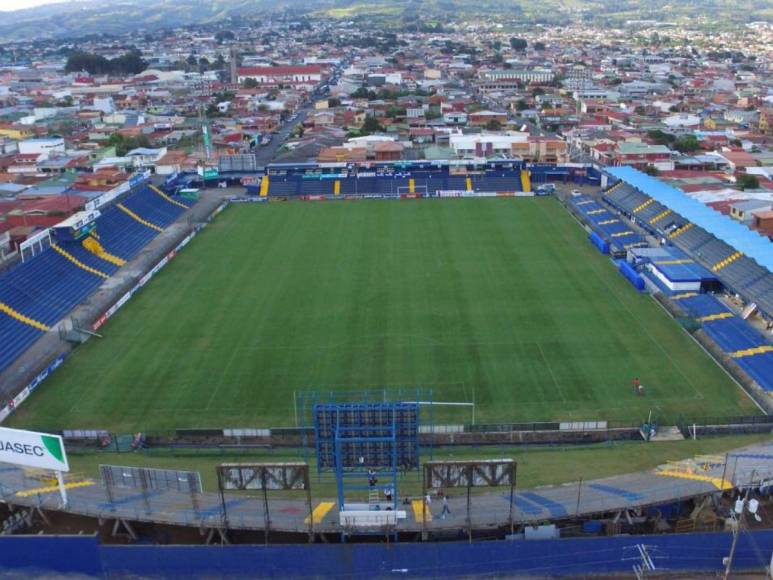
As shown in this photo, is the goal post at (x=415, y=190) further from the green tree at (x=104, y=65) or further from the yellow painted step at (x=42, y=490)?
the green tree at (x=104, y=65)

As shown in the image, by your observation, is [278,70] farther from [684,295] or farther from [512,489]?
[512,489]

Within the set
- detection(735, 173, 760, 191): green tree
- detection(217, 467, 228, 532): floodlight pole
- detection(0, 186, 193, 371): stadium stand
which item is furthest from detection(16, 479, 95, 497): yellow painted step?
detection(735, 173, 760, 191): green tree

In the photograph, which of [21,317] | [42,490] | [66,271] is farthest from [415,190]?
[42,490]

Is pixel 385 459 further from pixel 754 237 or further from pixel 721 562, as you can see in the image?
pixel 754 237

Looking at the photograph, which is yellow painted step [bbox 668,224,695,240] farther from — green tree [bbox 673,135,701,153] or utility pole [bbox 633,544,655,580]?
green tree [bbox 673,135,701,153]

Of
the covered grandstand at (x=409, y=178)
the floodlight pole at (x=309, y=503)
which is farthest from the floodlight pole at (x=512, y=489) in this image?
the covered grandstand at (x=409, y=178)

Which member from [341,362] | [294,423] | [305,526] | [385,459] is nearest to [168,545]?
[305,526]

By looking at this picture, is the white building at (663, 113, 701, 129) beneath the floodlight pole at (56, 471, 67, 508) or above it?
beneath
